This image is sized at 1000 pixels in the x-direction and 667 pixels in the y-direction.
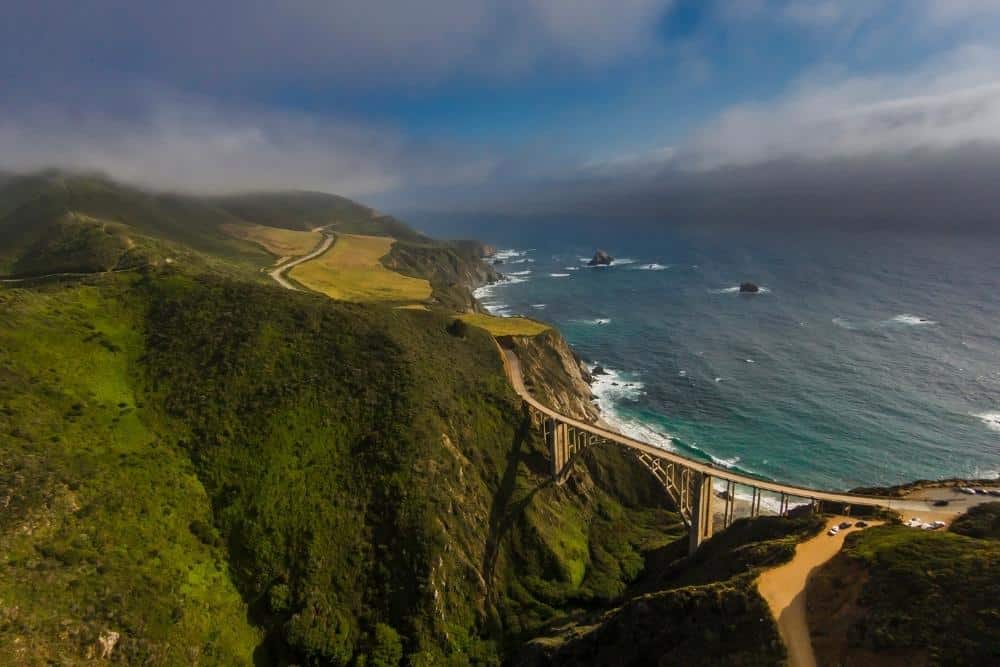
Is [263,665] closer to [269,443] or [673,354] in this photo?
[269,443]

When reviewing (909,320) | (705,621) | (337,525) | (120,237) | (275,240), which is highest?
(275,240)

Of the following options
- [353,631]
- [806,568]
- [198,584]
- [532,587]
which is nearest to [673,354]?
[532,587]

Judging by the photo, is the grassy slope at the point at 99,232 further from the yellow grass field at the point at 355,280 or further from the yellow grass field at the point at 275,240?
the yellow grass field at the point at 355,280

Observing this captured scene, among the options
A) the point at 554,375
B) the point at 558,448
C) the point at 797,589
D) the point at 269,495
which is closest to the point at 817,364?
the point at 554,375

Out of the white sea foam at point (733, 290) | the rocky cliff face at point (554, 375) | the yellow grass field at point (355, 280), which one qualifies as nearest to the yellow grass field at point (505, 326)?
the rocky cliff face at point (554, 375)

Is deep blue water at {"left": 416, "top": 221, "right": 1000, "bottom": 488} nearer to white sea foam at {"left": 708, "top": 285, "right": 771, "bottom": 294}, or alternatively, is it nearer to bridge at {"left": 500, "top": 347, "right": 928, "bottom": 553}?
white sea foam at {"left": 708, "top": 285, "right": 771, "bottom": 294}

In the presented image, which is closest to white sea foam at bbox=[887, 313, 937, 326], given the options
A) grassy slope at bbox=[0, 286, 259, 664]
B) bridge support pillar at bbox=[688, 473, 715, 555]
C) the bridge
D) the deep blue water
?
the deep blue water

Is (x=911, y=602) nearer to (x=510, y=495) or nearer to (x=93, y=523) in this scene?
(x=510, y=495)
